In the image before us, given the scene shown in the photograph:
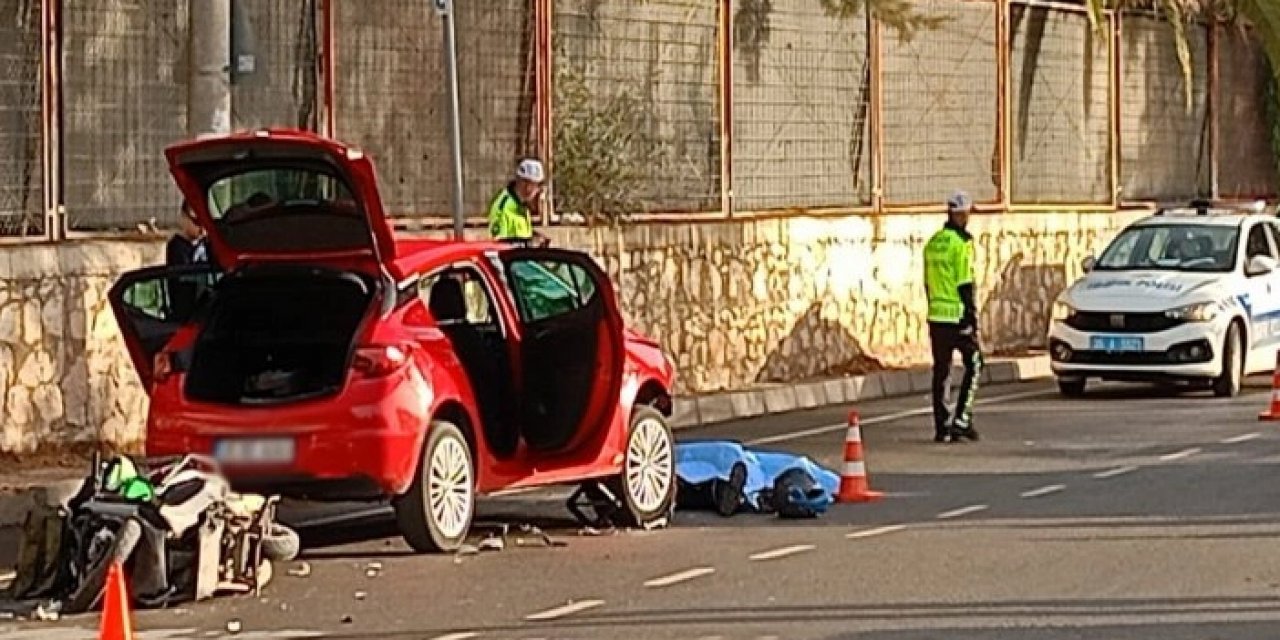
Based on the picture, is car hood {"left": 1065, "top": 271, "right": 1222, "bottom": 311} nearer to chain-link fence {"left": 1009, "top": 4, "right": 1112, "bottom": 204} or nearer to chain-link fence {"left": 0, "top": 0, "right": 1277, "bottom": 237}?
chain-link fence {"left": 0, "top": 0, "right": 1277, "bottom": 237}

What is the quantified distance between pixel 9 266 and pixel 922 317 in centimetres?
1258

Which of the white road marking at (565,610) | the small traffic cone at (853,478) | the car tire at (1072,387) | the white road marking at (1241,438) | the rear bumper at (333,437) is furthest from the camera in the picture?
the car tire at (1072,387)

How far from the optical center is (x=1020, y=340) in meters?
29.8

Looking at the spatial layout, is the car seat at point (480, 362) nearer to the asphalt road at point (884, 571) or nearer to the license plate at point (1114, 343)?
the asphalt road at point (884, 571)

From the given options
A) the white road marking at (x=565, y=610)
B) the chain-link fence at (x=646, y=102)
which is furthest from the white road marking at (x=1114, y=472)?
the white road marking at (x=565, y=610)

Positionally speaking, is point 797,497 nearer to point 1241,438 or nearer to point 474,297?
point 474,297

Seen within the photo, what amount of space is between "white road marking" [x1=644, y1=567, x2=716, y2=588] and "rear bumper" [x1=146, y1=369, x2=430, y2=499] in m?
1.48

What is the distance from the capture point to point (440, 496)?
14039 mm

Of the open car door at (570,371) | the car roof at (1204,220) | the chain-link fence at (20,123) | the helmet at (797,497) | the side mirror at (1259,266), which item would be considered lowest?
the helmet at (797,497)

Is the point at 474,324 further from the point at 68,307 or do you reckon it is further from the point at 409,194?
the point at 409,194

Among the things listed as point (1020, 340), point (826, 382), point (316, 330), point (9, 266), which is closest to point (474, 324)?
point (316, 330)

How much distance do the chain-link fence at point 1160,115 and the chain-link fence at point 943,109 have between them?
12.9ft

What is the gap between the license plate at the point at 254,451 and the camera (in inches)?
537

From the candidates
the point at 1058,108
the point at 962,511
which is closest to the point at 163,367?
the point at 962,511
